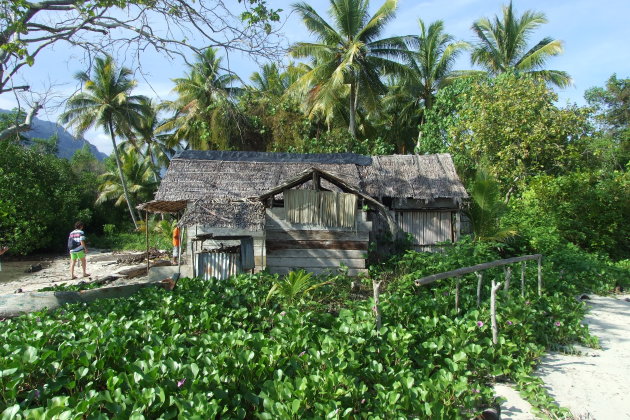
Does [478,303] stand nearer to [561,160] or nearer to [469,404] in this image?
[469,404]

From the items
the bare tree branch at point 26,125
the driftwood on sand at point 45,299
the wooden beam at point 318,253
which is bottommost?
the driftwood on sand at point 45,299

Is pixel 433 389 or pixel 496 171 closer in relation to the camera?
pixel 433 389

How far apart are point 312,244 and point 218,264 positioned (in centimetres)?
227

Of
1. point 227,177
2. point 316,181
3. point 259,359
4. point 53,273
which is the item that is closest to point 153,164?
point 53,273

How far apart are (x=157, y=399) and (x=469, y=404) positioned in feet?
8.35

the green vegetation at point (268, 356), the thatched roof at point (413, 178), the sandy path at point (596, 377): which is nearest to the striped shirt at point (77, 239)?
the green vegetation at point (268, 356)

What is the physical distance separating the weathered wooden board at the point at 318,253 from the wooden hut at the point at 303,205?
2cm

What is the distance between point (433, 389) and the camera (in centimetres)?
375

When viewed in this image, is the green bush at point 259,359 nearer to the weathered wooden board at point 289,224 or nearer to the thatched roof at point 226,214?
the thatched roof at point 226,214

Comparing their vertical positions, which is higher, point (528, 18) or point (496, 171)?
point (528, 18)

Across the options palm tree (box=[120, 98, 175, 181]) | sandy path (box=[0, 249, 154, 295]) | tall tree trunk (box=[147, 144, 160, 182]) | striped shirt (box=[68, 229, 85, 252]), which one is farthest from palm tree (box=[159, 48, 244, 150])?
striped shirt (box=[68, 229, 85, 252])

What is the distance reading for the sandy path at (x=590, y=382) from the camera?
4.19 m

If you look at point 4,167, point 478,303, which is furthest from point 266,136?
point 478,303

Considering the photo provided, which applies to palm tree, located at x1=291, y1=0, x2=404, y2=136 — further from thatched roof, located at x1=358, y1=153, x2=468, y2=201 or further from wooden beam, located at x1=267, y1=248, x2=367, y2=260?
wooden beam, located at x1=267, y1=248, x2=367, y2=260
